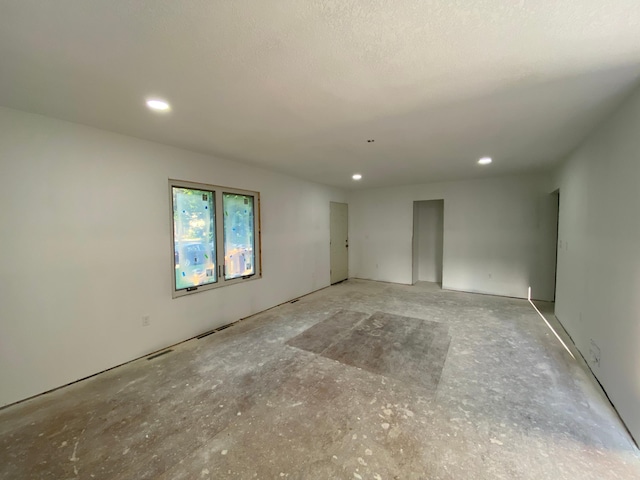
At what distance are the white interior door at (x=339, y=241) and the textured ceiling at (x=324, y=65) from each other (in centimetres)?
378

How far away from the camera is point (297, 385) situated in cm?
237

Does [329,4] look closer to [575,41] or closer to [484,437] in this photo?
[575,41]

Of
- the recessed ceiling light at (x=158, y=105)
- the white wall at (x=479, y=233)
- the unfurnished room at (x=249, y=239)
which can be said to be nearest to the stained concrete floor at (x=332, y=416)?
the unfurnished room at (x=249, y=239)

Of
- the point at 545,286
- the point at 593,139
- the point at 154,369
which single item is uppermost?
the point at 593,139

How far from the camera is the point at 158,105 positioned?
2.11 m

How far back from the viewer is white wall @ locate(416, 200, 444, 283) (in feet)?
21.7

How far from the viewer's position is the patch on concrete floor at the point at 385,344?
2.63 metres

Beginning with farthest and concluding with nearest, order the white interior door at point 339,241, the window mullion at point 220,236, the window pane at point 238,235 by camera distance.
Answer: the white interior door at point 339,241, the window pane at point 238,235, the window mullion at point 220,236

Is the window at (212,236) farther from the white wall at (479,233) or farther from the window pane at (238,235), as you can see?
the white wall at (479,233)

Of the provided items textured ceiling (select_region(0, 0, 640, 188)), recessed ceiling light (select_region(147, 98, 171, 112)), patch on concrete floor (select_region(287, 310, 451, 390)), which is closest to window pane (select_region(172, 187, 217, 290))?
textured ceiling (select_region(0, 0, 640, 188))

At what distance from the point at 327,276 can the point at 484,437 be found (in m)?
4.69

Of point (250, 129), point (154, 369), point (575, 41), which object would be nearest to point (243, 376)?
point (154, 369)

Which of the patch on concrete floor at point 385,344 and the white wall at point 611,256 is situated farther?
the patch on concrete floor at point 385,344

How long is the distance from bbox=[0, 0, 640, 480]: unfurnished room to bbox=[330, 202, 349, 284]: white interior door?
2431 millimetres
